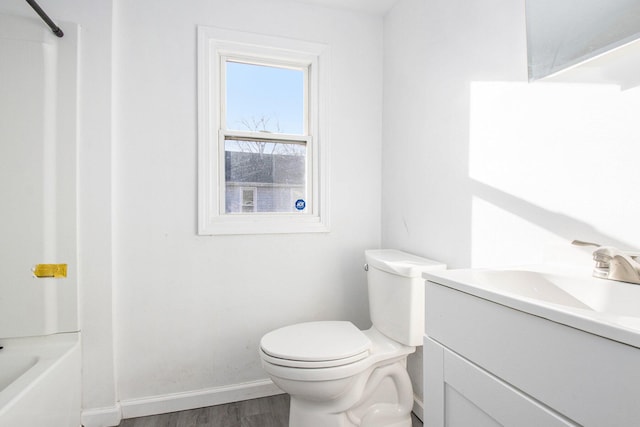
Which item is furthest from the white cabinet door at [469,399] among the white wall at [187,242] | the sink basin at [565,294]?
the white wall at [187,242]

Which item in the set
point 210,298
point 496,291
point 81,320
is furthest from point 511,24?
point 81,320

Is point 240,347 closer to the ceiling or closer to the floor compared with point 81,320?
closer to the floor

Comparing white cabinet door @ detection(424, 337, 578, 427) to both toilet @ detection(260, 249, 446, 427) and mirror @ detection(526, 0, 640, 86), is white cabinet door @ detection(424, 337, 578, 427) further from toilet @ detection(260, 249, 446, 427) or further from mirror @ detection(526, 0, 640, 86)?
mirror @ detection(526, 0, 640, 86)

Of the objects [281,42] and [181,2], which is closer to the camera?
[181,2]

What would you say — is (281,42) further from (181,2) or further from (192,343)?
(192,343)

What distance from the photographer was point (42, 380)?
1185 mm

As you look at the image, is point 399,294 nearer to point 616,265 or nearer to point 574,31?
point 616,265

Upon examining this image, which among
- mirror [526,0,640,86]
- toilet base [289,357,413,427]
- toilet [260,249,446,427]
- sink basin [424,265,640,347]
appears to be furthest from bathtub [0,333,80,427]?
mirror [526,0,640,86]

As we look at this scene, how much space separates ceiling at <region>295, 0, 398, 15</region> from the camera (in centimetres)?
186

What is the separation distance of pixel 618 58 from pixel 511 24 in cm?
41

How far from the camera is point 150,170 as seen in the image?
164cm

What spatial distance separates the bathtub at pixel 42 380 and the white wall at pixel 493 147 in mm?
1650

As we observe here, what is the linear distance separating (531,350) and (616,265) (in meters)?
0.39

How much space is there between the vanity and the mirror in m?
0.58
